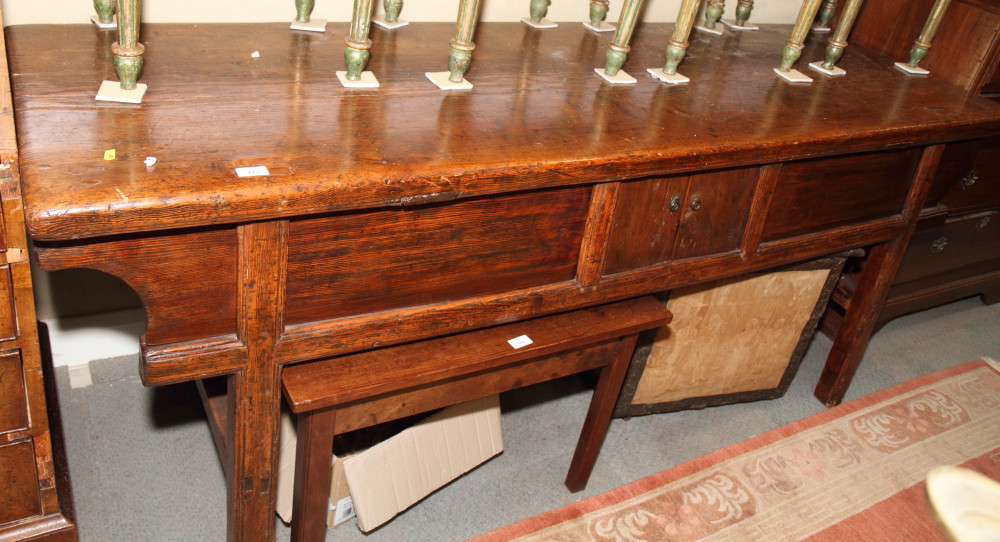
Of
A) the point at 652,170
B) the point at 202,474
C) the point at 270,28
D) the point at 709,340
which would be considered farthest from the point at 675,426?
the point at 270,28

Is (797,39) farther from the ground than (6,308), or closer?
farther from the ground

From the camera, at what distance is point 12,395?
3.91ft

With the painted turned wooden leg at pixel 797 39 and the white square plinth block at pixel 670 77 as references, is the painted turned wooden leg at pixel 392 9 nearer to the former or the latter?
the white square plinth block at pixel 670 77

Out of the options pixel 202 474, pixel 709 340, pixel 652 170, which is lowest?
pixel 202 474

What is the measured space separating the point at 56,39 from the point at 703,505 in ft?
5.41

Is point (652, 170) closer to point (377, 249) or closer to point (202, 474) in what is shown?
point (377, 249)

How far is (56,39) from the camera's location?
54.4 inches

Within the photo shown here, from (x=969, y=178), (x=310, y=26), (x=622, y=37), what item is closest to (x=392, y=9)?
(x=310, y=26)

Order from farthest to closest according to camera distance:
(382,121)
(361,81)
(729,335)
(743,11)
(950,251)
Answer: (950,251), (743,11), (729,335), (361,81), (382,121)

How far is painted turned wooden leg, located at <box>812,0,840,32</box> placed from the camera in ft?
7.60

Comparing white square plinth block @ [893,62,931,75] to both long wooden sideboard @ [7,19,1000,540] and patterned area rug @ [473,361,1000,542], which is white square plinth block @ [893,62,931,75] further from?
patterned area rug @ [473,361,1000,542]

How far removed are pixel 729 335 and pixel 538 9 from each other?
0.94 meters

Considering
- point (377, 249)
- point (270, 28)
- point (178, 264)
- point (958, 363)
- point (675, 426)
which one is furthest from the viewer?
Answer: point (958, 363)

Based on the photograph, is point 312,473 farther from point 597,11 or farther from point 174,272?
point 597,11
